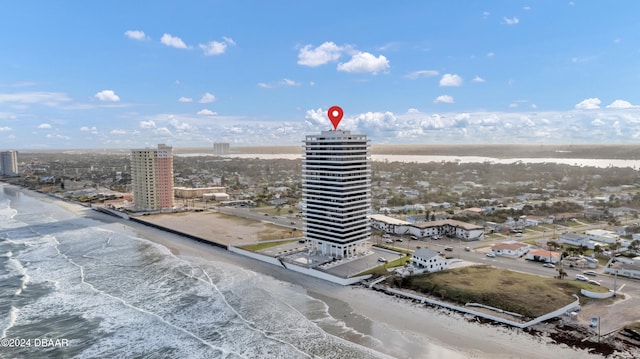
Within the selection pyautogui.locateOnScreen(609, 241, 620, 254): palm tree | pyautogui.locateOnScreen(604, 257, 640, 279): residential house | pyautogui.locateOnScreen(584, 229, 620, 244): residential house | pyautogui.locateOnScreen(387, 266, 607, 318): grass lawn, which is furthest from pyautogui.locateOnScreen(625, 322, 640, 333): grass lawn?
pyautogui.locateOnScreen(584, 229, 620, 244): residential house

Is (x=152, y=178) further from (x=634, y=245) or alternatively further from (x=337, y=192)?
(x=634, y=245)

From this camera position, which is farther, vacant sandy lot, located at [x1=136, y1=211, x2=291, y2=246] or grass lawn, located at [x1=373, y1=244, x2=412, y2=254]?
vacant sandy lot, located at [x1=136, y1=211, x2=291, y2=246]

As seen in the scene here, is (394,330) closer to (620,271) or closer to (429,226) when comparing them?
(620,271)

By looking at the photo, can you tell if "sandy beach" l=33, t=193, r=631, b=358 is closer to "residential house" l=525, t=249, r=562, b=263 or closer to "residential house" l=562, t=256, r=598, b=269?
"residential house" l=525, t=249, r=562, b=263

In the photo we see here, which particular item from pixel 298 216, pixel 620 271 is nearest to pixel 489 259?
pixel 620 271

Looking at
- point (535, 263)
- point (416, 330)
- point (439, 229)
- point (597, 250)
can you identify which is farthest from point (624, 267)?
point (416, 330)

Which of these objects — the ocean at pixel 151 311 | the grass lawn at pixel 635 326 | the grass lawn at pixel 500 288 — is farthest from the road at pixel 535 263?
the ocean at pixel 151 311
